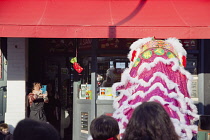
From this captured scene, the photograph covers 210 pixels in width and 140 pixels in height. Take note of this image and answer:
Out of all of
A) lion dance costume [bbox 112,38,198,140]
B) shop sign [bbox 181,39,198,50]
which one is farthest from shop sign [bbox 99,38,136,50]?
lion dance costume [bbox 112,38,198,140]

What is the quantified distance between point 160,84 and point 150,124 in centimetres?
228

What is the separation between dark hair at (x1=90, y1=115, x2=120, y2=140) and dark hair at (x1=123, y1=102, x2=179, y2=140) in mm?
516

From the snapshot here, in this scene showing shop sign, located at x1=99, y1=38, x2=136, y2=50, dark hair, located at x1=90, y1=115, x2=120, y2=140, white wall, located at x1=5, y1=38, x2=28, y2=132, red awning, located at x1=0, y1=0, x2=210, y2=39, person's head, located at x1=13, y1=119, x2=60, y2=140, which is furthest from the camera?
white wall, located at x1=5, y1=38, x2=28, y2=132

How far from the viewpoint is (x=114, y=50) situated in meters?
8.22

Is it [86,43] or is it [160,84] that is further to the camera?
[86,43]

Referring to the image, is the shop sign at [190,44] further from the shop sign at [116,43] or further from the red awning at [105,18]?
the shop sign at [116,43]

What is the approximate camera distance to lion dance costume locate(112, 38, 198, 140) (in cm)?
488

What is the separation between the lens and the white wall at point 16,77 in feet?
27.4

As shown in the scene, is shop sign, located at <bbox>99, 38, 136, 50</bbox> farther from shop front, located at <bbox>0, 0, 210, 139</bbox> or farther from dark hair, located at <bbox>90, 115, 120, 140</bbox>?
dark hair, located at <bbox>90, 115, 120, 140</bbox>

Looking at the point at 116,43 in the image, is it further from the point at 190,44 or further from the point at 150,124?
the point at 150,124

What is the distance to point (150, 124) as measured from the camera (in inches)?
108

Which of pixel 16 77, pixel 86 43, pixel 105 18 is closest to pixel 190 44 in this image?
pixel 105 18

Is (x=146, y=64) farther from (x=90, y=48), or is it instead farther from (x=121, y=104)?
(x=90, y=48)

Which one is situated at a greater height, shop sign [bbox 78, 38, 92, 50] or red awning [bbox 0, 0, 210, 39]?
red awning [bbox 0, 0, 210, 39]
